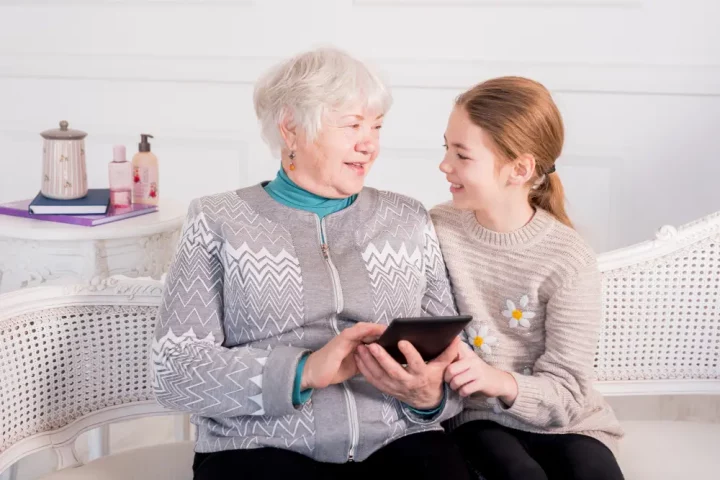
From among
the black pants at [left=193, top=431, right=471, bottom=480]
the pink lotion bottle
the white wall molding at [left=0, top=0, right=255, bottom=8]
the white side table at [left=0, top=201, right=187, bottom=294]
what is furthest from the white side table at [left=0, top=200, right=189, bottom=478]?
the white wall molding at [left=0, top=0, right=255, bottom=8]

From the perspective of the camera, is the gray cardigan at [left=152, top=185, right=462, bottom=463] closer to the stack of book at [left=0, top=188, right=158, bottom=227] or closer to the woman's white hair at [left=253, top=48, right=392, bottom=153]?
the woman's white hair at [left=253, top=48, right=392, bottom=153]

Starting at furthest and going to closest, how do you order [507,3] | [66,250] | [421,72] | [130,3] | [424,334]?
[130,3], [421,72], [507,3], [66,250], [424,334]

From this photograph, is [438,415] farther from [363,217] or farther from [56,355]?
[56,355]

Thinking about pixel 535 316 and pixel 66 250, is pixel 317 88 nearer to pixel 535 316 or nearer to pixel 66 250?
pixel 535 316

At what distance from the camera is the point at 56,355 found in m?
1.75

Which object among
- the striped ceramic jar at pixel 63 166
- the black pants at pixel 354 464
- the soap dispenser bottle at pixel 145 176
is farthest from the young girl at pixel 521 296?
the striped ceramic jar at pixel 63 166

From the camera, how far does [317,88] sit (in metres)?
1.63

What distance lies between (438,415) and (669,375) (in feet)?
2.04

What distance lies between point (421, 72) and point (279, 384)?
1917 millimetres

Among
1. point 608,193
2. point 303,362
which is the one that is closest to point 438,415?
point 303,362

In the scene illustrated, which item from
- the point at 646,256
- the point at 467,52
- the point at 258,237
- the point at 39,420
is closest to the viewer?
the point at 258,237

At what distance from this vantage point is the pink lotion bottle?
2551mm

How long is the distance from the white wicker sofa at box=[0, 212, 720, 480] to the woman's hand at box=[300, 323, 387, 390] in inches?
14.9

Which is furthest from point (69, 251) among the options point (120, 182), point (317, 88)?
point (317, 88)
